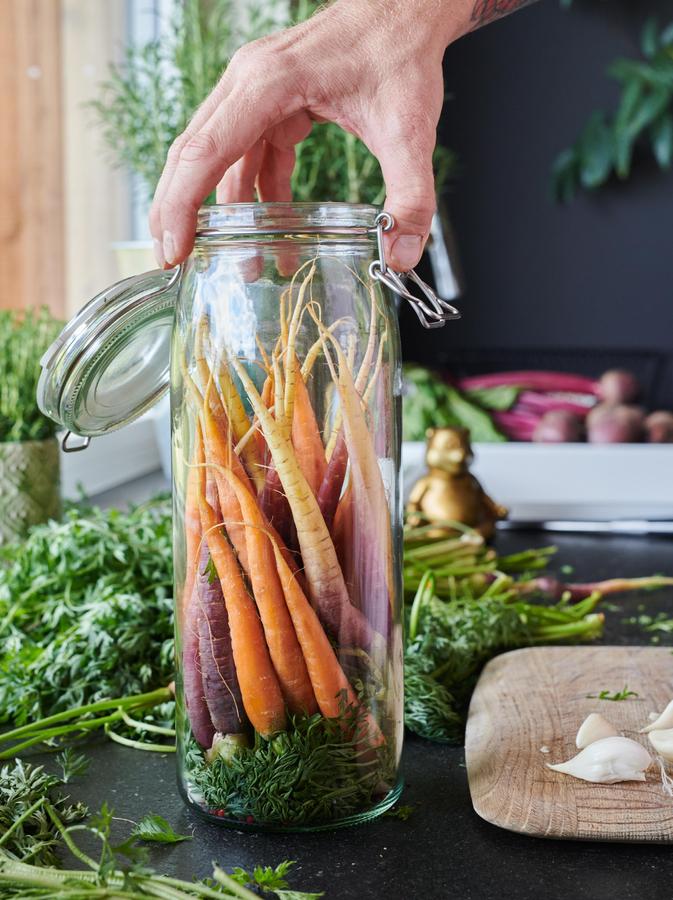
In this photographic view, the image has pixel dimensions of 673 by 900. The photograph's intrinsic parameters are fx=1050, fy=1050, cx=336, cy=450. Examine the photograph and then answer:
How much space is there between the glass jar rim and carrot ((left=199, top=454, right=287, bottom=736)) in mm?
177

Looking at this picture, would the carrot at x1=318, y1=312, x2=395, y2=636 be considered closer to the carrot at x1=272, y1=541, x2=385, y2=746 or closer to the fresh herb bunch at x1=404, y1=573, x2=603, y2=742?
the carrot at x1=272, y1=541, x2=385, y2=746

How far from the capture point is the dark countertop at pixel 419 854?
0.58m

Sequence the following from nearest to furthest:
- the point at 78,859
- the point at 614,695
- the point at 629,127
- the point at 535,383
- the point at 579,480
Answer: the point at 78,859 < the point at 614,695 < the point at 579,480 < the point at 535,383 < the point at 629,127

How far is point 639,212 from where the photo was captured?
10.9ft

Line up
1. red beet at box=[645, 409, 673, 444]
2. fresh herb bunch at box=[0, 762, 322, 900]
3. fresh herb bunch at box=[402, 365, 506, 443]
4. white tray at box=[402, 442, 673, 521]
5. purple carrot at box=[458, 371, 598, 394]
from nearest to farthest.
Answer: fresh herb bunch at box=[0, 762, 322, 900], white tray at box=[402, 442, 673, 521], red beet at box=[645, 409, 673, 444], fresh herb bunch at box=[402, 365, 506, 443], purple carrot at box=[458, 371, 598, 394]

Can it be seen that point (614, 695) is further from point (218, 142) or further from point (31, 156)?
point (31, 156)

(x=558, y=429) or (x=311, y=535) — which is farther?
(x=558, y=429)

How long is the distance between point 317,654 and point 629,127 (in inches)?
113

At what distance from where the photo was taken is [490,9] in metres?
0.77

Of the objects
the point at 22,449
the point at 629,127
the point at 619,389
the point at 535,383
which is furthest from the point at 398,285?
the point at 629,127

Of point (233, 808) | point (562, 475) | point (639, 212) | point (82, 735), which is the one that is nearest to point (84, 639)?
point (82, 735)

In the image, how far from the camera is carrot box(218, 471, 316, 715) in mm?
615

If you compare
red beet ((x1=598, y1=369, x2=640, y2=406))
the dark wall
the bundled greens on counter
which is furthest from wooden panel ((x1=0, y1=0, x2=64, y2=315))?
the dark wall

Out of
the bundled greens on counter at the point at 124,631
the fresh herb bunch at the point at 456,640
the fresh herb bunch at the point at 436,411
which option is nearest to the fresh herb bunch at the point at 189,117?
the fresh herb bunch at the point at 436,411
